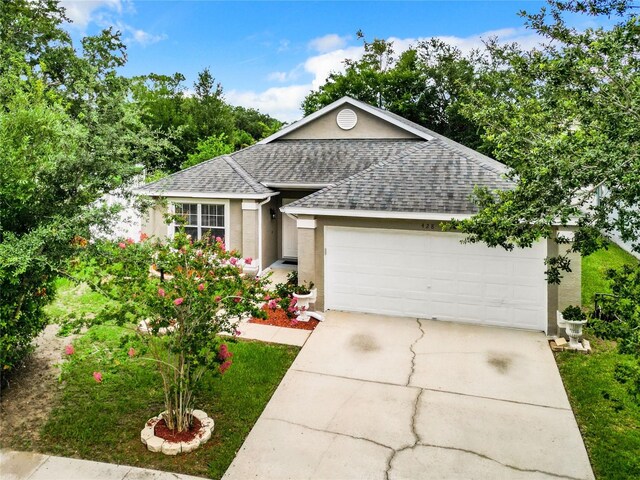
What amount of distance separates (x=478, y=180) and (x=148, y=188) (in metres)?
11.0

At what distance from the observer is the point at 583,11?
5.56 m

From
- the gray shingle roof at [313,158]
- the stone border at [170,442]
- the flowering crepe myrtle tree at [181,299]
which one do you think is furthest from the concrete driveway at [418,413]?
the gray shingle roof at [313,158]

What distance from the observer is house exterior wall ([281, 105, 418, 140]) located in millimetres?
18297

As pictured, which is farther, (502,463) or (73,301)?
(73,301)

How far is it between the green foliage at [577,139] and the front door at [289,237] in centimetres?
1152

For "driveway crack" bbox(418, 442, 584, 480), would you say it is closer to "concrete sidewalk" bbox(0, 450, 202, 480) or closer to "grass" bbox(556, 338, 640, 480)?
"grass" bbox(556, 338, 640, 480)

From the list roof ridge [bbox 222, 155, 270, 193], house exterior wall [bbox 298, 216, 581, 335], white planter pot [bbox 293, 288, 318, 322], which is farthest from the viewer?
roof ridge [bbox 222, 155, 270, 193]

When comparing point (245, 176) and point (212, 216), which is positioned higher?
point (245, 176)

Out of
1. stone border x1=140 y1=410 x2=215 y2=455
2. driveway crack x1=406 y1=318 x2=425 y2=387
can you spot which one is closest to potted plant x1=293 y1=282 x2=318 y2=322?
driveway crack x1=406 y1=318 x2=425 y2=387

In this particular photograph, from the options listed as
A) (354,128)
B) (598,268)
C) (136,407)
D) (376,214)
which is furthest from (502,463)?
(354,128)

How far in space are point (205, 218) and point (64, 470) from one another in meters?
10.3

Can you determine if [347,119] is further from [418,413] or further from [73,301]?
[418,413]

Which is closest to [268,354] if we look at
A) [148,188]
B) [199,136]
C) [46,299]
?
[46,299]

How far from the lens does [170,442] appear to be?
6000mm
